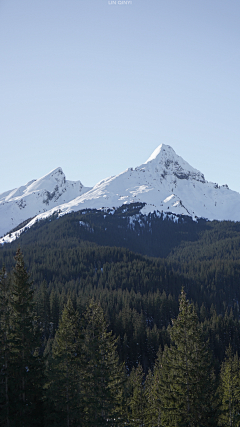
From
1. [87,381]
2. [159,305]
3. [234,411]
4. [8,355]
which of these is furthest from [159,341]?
[8,355]

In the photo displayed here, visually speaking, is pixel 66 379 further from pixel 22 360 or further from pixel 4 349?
pixel 4 349

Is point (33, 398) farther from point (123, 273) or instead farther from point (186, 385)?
point (123, 273)

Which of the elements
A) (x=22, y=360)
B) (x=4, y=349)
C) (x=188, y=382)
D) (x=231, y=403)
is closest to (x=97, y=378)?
(x=22, y=360)

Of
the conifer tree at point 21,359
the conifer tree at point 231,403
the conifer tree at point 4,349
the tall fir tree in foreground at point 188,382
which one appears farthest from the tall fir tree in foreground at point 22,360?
the conifer tree at point 231,403

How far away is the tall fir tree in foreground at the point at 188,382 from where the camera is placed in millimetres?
30000

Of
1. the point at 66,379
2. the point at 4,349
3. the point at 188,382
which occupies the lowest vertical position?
the point at 188,382

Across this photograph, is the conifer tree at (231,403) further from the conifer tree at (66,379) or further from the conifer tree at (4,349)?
the conifer tree at (4,349)

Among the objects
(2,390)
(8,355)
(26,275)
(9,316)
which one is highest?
(26,275)

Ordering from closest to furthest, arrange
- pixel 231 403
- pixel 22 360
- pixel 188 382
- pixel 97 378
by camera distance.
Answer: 1. pixel 188 382
2. pixel 22 360
3. pixel 97 378
4. pixel 231 403

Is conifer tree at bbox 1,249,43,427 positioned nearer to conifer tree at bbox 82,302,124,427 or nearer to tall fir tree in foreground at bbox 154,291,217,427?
conifer tree at bbox 82,302,124,427

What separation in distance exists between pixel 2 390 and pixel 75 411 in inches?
287

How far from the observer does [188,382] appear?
99.7 ft

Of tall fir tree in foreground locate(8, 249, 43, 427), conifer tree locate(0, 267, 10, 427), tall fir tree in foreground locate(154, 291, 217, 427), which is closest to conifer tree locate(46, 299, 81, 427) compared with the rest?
tall fir tree in foreground locate(8, 249, 43, 427)

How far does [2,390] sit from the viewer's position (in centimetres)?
2797
